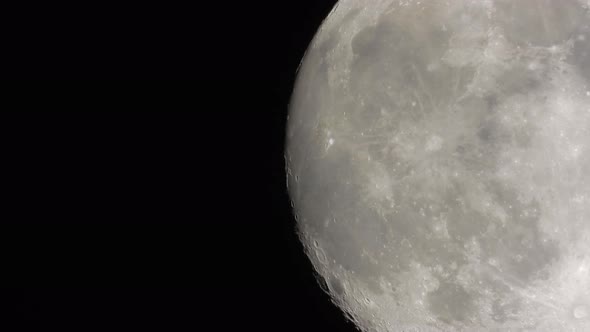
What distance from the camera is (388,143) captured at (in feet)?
7.48

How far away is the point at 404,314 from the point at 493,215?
2.07 ft

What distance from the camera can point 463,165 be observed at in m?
2.12

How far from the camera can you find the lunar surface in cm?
204

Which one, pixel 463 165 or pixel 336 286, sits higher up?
pixel 463 165

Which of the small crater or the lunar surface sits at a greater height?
the lunar surface

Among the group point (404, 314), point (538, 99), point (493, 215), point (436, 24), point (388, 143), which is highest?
point (436, 24)

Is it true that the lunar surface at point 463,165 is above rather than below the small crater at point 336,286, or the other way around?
above

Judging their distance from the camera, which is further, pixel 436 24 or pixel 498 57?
pixel 436 24

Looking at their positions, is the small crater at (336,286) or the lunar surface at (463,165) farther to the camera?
the small crater at (336,286)

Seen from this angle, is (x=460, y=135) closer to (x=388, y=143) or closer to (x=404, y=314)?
(x=388, y=143)

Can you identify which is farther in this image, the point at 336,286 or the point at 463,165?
the point at 336,286

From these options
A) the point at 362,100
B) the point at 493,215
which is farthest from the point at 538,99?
the point at 362,100

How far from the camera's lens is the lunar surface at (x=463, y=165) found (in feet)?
6.70

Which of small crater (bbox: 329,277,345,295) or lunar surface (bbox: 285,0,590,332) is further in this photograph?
small crater (bbox: 329,277,345,295)
